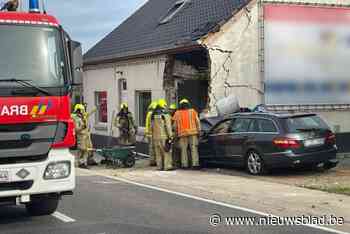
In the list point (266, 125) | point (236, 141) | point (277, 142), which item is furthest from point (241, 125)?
point (277, 142)

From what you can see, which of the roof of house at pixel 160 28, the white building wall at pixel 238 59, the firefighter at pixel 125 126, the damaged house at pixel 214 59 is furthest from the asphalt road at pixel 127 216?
the roof of house at pixel 160 28

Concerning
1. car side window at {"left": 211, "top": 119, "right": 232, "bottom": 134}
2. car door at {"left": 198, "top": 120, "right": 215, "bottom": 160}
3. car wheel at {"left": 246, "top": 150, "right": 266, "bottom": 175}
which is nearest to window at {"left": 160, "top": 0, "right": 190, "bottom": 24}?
car door at {"left": 198, "top": 120, "right": 215, "bottom": 160}

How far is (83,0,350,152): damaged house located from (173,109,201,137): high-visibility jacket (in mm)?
2445

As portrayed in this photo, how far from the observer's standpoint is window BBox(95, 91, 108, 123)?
25631 millimetres

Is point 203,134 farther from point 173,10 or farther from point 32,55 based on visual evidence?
point 32,55

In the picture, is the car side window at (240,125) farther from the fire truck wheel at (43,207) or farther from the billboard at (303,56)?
the fire truck wheel at (43,207)

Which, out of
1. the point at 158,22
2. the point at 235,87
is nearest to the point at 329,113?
the point at 235,87

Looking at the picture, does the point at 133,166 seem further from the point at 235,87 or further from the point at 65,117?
the point at 65,117

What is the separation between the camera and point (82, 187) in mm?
12797

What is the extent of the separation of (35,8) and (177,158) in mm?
8846

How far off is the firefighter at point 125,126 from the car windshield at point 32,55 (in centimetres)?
1015

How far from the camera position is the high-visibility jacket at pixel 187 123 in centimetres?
1618

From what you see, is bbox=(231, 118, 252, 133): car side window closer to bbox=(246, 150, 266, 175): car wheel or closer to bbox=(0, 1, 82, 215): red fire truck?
bbox=(246, 150, 266, 175): car wheel

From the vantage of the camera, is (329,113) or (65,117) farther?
(329,113)
